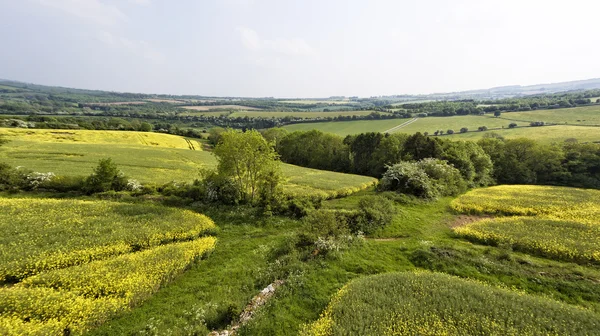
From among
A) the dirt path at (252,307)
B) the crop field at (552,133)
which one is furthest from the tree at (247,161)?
the crop field at (552,133)

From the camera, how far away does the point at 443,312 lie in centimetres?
1360

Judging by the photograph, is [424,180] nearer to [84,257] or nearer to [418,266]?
[418,266]

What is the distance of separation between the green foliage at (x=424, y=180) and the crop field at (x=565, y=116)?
95242mm

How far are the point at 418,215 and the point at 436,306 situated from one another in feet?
62.3

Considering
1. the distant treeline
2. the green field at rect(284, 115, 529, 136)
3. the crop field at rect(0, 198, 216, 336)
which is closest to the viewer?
the crop field at rect(0, 198, 216, 336)

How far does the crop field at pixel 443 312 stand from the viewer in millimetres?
12594

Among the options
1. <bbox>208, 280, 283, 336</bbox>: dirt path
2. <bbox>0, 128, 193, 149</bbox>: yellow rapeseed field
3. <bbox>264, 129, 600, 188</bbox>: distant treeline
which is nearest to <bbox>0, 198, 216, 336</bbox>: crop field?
<bbox>208, 280, 283, 336</bbox>: dirt path

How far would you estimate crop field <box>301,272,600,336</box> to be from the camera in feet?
41.3

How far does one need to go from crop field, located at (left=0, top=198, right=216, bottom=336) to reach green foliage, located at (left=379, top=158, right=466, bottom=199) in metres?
27.6

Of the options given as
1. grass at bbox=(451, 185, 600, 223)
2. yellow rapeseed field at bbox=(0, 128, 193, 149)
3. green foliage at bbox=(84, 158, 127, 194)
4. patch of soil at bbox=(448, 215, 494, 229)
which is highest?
yellow rapeseed field at bbox=(0, 128, 193, 149)

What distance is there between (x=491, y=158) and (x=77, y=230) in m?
74.1

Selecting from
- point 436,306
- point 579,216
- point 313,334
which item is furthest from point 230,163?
point 579,216

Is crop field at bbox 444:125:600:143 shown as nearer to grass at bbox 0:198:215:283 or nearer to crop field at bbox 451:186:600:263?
crop field at bbox 451:186:600:263

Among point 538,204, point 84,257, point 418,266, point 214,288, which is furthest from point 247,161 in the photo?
point 538,204
